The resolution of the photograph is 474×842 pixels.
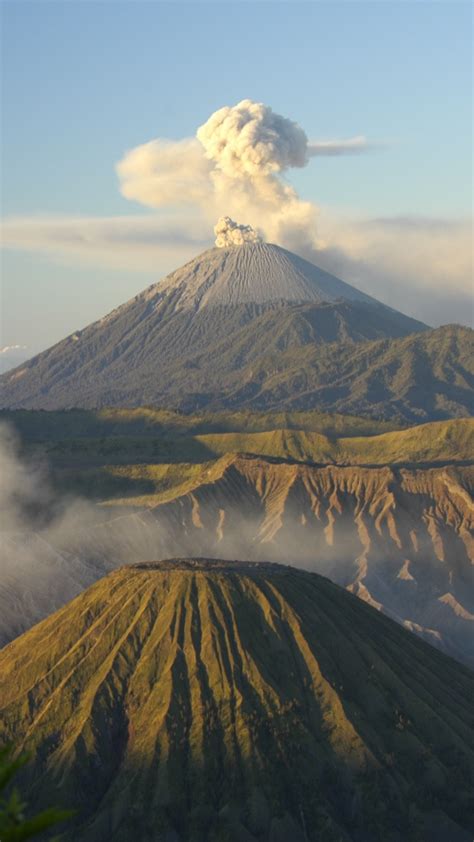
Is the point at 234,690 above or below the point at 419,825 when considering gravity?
above

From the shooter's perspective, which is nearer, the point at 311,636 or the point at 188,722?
the point at 188,722

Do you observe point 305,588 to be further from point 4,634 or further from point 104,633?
point 4,634

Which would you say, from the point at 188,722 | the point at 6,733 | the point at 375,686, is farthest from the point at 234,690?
the point at 6,733

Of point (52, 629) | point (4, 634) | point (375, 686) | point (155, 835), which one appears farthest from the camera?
point (4, 634)

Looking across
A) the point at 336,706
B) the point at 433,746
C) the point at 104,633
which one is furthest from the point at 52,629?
the point at 433,746

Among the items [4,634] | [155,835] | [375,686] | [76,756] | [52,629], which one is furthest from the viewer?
[4,634]

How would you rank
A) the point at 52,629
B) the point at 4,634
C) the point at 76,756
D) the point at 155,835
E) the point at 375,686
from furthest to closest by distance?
the point at 4,634 → the point at 52,629 → the point at 375,686 → the point at 76,756 → the point at 155,835
